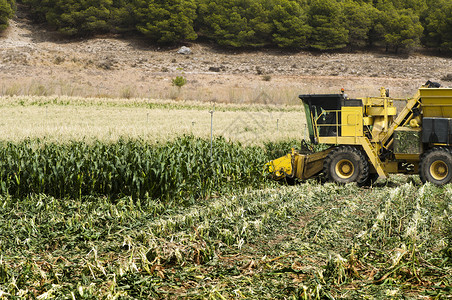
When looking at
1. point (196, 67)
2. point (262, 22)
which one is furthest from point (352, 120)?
point (262, 22)

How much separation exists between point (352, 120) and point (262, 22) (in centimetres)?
6224

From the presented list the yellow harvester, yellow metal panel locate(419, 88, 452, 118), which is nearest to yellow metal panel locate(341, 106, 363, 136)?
the yellow harvester

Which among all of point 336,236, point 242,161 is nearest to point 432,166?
point 242,161

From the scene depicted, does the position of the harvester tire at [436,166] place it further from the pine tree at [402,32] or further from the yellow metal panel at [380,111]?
the pine tree at [402,32]

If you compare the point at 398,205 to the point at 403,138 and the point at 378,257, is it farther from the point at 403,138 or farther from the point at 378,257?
the point at 403,138

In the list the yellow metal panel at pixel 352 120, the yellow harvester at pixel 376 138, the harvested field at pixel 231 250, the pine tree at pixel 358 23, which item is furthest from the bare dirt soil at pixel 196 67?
the harvested field at pixel 231 250

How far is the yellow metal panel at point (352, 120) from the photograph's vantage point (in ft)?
39.4

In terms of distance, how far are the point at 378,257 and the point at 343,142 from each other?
652 centimetres

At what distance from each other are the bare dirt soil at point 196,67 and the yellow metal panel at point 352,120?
1142 inches

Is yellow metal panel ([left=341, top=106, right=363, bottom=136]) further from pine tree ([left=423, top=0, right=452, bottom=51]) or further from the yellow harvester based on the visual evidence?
pine tree ([left=423, top=0, right=452, bottom=51])

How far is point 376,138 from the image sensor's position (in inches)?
482

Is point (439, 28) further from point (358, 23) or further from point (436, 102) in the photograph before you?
point (436, 102)

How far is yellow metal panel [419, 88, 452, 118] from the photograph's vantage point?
1114 centimetres

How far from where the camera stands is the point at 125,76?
56375 millimetres
